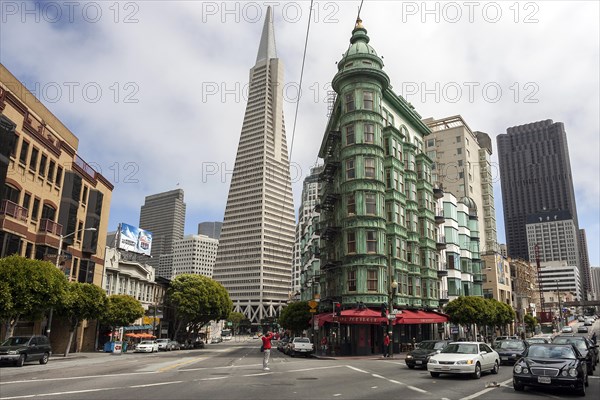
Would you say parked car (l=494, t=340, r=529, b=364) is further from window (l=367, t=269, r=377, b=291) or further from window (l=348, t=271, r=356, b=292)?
window (l=348, t=271, r=356, b=292)

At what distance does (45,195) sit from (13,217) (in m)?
5.68

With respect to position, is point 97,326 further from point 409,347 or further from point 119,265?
point 409,347

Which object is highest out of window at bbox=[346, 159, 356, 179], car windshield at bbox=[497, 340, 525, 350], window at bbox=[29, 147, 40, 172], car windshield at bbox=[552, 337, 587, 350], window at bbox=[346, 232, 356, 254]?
window at bbox=[346, 159, 356, 179]

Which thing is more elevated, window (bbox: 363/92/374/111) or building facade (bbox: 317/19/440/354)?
window (bbox: 363/92/374/111)

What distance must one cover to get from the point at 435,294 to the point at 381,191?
52.0ft

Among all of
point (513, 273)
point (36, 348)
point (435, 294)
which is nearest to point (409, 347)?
point (435, 294)

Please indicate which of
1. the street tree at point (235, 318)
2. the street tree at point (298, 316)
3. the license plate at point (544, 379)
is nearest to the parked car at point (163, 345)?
the street tree at point (298, 316)

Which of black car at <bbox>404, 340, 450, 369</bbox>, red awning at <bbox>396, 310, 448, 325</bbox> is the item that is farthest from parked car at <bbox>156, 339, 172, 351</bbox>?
black car at <bbox>404, 340, 450, 369</bbox>

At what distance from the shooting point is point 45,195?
40.2 metres

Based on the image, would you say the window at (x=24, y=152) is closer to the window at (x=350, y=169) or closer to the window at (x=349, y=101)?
the window at (x=350, y=169)

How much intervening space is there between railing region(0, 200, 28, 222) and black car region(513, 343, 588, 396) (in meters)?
33.9

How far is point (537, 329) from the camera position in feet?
378

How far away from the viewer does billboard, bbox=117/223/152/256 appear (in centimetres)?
6906

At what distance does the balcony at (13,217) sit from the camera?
3366cm
